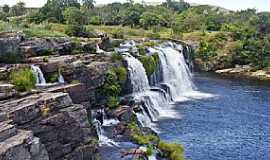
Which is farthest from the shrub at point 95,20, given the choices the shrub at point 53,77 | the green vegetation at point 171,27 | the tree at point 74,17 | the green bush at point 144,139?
the green bush at point 144,139

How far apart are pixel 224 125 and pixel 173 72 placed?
20245 millimetres

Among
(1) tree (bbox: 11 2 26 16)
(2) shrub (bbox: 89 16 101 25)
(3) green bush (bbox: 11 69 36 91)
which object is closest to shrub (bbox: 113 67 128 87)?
(3) green bush (bbox: 11 69 36 91)

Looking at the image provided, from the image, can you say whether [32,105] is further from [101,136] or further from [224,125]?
[224,125]

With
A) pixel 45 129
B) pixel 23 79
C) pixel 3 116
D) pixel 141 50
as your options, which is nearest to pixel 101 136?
pixel 23 79

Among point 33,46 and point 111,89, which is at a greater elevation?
point 33,46

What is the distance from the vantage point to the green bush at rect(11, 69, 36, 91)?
37469mm

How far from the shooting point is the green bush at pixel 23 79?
1475 inches

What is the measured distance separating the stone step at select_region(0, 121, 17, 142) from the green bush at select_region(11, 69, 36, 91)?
26.5 feet

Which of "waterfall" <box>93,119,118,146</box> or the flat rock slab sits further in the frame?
"waterfall" <box>93,119,118,146</box>

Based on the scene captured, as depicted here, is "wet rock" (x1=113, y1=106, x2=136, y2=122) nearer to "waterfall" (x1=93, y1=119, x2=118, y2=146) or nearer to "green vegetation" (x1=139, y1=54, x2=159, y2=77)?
"waterfall" (x1=93, y1=119, x2=118, y2=146)

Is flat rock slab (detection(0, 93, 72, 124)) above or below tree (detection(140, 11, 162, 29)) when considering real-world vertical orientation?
below

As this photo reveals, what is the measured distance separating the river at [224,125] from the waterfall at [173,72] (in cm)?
285

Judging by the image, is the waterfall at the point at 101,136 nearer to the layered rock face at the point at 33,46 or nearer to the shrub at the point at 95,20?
the layered rock face at the point at 33,46

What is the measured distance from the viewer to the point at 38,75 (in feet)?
145
